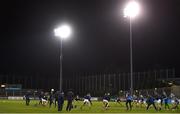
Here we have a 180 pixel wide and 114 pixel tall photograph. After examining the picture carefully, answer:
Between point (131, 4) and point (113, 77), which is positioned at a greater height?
point (131, 4)

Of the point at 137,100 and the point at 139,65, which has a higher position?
the point at 139,65

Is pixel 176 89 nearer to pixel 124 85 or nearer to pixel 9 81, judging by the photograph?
pixel 124 85

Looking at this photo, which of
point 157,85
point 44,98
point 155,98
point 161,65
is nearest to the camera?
point 155,98

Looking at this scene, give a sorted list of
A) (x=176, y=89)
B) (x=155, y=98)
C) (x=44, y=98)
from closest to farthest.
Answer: (x=155, y=98) → (x=44, y=98) → (x=176, y=89)

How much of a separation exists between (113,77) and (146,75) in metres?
11.6

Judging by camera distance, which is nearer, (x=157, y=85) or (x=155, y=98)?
(x=155, y=98)

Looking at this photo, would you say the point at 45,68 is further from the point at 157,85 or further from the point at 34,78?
the point at 157,85

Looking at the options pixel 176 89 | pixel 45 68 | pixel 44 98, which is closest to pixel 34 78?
pixel 45 68

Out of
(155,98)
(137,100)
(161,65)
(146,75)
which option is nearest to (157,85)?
(146,75)

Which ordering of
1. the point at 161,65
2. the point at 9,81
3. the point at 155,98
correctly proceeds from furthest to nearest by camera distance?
1. the point at 9,81
2. the point at 161,65
3. the point at 155,98

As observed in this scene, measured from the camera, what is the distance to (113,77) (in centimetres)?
12000

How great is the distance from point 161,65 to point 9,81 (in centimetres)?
4985

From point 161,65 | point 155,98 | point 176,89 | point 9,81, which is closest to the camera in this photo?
point 155,98

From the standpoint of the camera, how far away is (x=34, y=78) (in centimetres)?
13425
